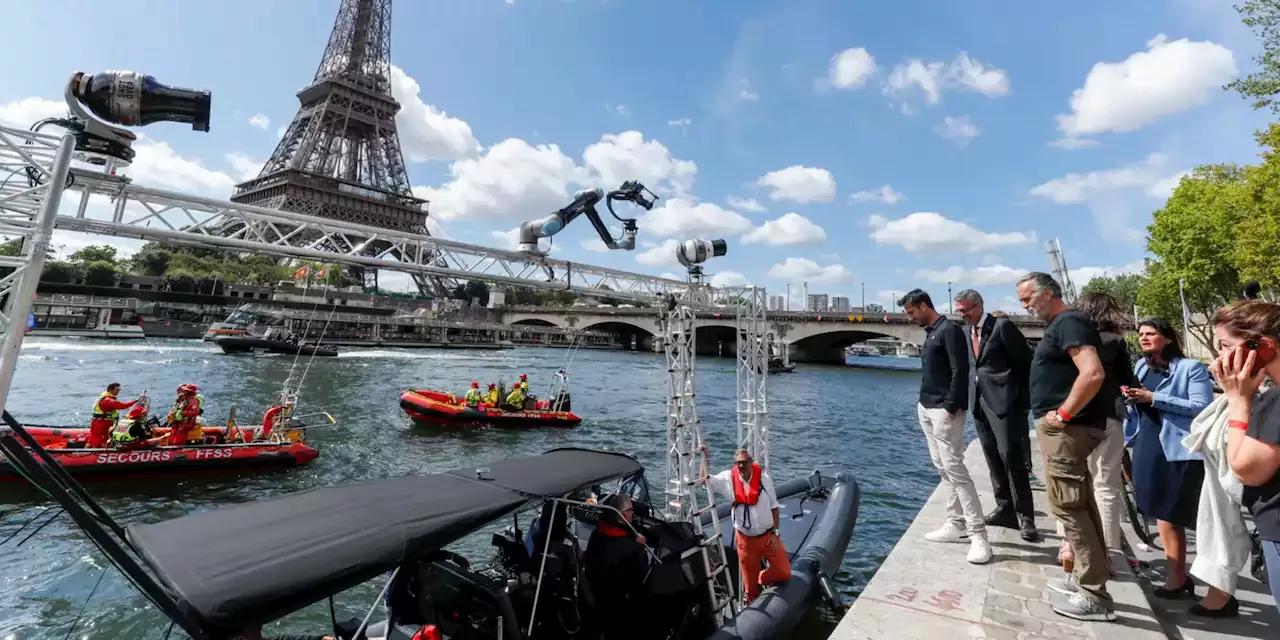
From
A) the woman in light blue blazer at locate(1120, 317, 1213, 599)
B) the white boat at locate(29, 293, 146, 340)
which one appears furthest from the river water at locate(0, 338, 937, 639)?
the white boat at locate(29, 293, 146, 340)

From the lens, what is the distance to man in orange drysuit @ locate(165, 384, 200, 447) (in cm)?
1277

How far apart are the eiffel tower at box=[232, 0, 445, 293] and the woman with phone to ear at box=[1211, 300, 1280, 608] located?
74328 millimetres

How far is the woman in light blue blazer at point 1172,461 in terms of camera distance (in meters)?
3.89

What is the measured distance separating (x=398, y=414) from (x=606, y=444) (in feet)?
32.5

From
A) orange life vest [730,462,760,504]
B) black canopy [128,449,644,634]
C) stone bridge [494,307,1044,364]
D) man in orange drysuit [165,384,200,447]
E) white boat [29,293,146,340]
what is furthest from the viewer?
white boat [29,293,146,340]

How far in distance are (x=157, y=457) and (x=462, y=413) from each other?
30.8ft

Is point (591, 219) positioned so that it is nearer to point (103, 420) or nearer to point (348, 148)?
point (103, 420)

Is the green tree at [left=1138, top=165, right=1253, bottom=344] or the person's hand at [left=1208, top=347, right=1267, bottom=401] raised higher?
the green tree at [left=1138, top=165, right=1253, bottom=344]

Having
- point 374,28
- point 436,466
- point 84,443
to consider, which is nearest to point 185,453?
point 84,443

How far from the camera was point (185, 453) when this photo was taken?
12.4 meters

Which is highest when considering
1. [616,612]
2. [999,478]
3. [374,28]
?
[374,28]

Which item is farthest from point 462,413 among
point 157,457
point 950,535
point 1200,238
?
point 1200,238

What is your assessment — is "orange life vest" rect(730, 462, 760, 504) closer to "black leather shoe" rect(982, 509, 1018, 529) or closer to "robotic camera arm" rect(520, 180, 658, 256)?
"black leather shoe" rect(982, 509, 1018, 529)

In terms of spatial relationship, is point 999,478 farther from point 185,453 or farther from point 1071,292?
A: point 185,453
